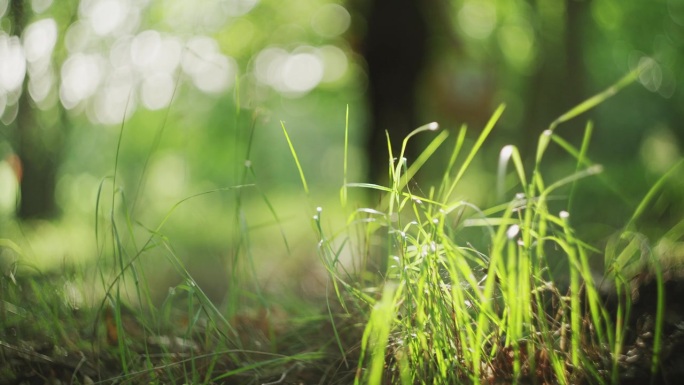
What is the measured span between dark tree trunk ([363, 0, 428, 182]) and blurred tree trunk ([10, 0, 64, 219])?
114 inches

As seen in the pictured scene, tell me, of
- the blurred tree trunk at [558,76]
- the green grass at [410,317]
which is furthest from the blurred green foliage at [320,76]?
the green grass at [410,317]

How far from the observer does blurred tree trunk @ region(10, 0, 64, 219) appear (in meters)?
6.21

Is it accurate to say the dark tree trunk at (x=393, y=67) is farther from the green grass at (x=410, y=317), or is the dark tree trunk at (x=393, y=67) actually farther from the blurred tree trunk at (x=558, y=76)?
the green grass at (x=410, y=317)

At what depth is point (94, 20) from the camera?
589 centimetres

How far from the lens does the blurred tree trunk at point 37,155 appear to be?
6207mm

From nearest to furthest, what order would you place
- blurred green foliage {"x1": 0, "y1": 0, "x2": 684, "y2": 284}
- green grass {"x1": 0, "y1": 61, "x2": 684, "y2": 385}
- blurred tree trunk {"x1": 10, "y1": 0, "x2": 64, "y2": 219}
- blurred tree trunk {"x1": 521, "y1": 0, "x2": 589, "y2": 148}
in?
green grass {"x1": 0, "y1": 61, "x2": 684, "y2": 385} < blurred green foliage {"x1": 0, "y1": 0, "x2": 684, "y2": 284} < blurred tree trunk {"x1": 10, "y1": 0, "x2": 64, "y2": 219} < blurred tree trunk {"x1": 521, "y1": 0, "x2": 589, "y2": 148}

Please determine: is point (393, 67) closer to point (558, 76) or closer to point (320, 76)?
point (558, 76)

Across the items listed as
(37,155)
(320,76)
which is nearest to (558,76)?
(320,76)

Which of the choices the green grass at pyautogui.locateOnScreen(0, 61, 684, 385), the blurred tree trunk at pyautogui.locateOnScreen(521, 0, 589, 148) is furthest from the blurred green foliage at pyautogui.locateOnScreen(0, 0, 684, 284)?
the green grass at pyautogui.locateOnScreen(0, 61, 684, 385)

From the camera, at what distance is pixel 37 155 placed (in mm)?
7031

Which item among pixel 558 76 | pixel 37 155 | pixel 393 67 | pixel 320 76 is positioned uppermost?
pixel 320 76

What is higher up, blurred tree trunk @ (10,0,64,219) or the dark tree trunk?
the dark tree trunk

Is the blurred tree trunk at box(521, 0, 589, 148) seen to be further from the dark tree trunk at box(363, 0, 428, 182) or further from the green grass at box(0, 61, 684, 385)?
the green grass at box(0, 61, 684, 385)

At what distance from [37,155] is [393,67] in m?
4.43
